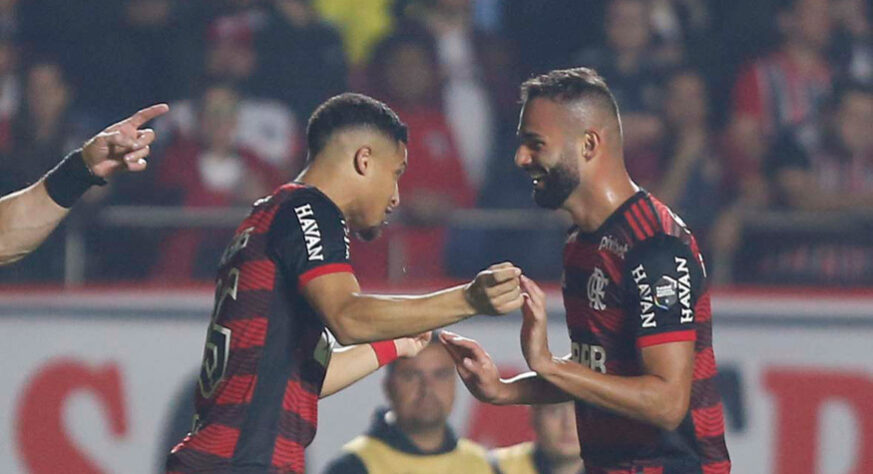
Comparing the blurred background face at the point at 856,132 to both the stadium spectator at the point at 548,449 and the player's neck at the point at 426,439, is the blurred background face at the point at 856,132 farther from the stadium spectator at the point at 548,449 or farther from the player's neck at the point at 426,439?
the player's neck at the point at 426,439

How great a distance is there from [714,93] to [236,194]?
3.20 metres

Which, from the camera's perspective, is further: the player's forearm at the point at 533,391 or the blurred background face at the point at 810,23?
the blurred background face at the point at 810,23

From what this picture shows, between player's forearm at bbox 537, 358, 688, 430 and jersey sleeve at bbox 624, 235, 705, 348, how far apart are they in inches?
5.9

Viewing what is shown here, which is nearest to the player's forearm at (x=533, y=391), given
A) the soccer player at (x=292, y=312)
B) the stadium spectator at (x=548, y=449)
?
the soccer player at (x=292, y=312)

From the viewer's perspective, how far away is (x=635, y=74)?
9.97 metres

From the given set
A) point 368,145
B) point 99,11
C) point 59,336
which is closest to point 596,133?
point 368,145

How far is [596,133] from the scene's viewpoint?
5668 mm

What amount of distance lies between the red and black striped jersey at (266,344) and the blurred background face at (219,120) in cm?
442

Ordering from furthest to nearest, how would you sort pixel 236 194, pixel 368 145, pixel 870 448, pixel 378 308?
1. pixel 236 194
2. pixel 870 448
3. pixel 368 145
4. pixel 378 308

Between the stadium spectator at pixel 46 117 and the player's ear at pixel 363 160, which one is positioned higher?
the player's ear at pixel 363 160

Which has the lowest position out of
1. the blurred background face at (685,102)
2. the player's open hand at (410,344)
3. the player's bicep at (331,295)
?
the player's open hand at (410,344)

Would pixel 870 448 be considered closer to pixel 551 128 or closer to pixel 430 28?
pixel 551 128

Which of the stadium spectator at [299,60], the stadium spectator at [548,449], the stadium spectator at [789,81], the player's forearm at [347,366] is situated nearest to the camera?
the player's forearm at [347,366]

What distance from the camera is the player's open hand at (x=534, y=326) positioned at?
5270mm
